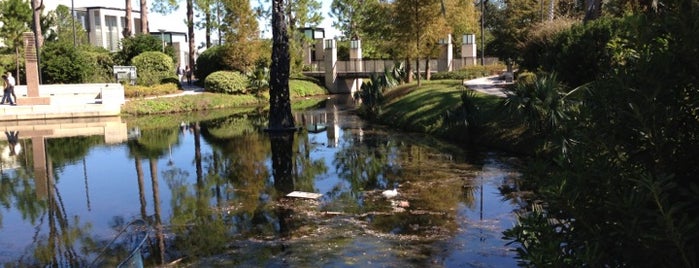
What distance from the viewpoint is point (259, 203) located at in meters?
11.0

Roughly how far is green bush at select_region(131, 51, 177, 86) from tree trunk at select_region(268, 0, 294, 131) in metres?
19.7

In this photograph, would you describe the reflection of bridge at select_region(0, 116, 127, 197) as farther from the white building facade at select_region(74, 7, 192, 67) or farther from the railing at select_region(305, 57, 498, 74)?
the white building facade at select_region(74, 7, 192, 67)

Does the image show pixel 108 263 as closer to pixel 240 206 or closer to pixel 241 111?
pixel 240 206

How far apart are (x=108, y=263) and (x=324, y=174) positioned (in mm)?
7276

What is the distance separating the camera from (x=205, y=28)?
47469mm

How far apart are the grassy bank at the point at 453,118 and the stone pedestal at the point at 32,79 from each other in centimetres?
1681

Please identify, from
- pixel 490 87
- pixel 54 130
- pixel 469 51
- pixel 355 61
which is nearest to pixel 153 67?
pixel 54 130

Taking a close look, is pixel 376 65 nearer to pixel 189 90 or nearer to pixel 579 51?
pixel 189 90

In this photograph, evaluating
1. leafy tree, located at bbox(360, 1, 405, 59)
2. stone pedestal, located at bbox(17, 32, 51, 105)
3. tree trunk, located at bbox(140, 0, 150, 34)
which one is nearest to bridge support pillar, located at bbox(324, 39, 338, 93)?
leafy tree, located at bbox(360, 1, 405, 59)

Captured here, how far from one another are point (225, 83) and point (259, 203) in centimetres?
2824

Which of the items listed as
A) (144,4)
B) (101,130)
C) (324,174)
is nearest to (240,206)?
(324,174)

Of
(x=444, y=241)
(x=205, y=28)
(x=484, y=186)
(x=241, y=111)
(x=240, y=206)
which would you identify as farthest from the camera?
(x=205, y=28)

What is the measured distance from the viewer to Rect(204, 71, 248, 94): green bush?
38156mm

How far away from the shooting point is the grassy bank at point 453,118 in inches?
656
